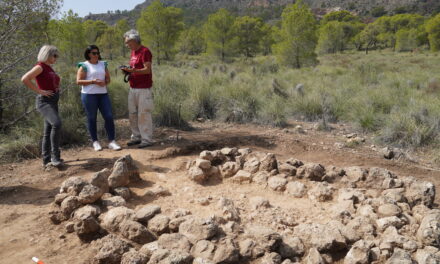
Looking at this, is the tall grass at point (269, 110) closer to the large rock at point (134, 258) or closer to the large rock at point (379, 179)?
the large rock at point (379, 179)

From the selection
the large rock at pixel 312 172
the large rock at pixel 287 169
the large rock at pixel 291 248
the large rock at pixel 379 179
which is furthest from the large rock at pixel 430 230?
the large rock at pixel 287 169

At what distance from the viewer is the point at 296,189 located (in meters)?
3.65

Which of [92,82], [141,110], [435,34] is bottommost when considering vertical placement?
[141,110]

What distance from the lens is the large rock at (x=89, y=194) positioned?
307cm

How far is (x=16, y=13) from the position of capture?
5543mm

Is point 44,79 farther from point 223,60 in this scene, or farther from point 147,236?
point 223,60

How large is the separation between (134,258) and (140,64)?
10.3ft

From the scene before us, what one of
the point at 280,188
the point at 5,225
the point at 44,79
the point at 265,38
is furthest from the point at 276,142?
the point at 265,38

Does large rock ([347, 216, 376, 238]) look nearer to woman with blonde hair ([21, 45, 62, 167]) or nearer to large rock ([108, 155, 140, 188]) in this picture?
large rock ([108, 155, 140, 188])

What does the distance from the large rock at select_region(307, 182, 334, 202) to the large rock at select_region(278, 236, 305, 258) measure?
976mm

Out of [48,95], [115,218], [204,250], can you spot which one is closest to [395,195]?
[204,250]

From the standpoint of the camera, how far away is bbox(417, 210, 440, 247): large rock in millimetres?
2644

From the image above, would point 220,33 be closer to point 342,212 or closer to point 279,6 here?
point 342,212

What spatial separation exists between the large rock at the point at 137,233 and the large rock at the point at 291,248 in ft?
3.44
